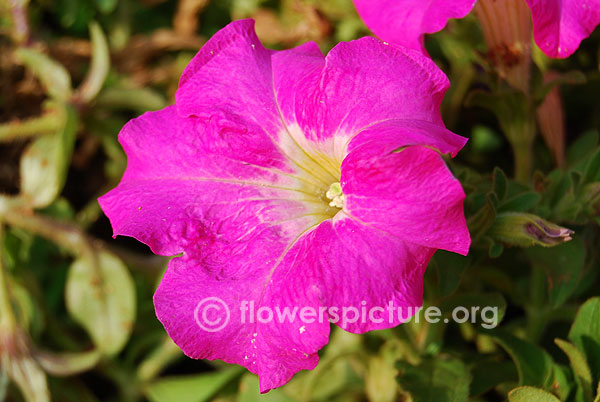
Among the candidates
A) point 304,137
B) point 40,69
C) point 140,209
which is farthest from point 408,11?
point 40,69

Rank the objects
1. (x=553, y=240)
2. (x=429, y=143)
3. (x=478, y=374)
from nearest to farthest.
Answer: (x=429, y=143), (x=553, y=240), (x=478, y=374)

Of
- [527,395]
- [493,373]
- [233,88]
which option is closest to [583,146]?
[493,373]

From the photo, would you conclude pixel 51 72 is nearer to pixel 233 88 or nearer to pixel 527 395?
pixel 233 88

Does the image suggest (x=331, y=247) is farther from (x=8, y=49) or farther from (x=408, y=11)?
(x=8, y=49)

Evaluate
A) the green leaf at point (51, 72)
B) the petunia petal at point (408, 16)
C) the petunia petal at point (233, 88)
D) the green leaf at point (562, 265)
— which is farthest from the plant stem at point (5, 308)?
the green leaf at point (562, 265)

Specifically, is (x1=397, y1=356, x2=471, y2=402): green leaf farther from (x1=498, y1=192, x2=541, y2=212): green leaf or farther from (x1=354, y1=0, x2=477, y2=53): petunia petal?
(x1=354, y1=0, x2=477, y2=53): petunia petal

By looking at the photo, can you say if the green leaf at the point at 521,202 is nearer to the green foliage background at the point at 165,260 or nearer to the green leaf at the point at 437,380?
the green foliage background at the point at 165,260
